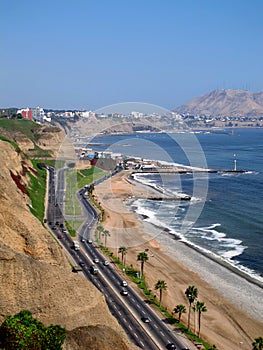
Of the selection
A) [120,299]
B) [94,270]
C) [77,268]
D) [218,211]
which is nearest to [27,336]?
[120,299]

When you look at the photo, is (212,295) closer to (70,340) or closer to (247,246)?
(247,246)

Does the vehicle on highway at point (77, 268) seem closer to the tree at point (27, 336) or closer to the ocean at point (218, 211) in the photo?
the ocean at point (218, 211)

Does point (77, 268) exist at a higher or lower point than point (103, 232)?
lower

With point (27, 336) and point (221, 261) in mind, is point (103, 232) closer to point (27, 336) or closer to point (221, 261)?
point (221, 261)

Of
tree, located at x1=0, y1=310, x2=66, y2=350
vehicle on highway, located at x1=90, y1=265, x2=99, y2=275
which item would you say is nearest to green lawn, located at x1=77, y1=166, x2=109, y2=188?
vehicle on highway, located at x1=90, y1=265, x2=99, y2=275

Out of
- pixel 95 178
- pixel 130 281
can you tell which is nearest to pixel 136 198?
pixel 95 178

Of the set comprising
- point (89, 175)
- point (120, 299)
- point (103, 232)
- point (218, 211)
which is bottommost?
point (120, 299)

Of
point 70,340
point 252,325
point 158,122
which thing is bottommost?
point 252,325
